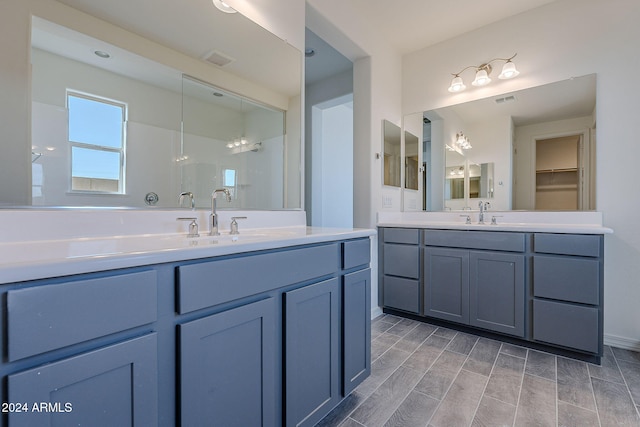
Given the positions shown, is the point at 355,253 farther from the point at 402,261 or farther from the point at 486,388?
the point at 402,261

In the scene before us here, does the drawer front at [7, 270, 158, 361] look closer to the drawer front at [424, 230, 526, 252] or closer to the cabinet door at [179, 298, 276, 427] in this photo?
the cabinet door at [179, 298, 276, 427]

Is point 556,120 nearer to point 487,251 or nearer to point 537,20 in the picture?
point 537,20

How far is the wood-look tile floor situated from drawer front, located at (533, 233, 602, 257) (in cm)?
70

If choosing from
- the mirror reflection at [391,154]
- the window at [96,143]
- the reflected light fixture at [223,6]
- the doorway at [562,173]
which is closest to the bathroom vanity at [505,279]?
the doorway at [562,173]

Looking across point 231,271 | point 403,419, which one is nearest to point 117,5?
point 231,271

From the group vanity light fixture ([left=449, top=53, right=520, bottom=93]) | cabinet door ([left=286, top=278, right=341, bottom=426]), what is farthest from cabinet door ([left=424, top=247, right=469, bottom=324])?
vanity light fixture ([left=449, top=53, right=520, bottom=93])

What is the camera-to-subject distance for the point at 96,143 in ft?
3.78

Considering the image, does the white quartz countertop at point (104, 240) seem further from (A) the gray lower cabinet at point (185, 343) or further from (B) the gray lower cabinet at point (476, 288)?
(B) the gray lower cabinet at point (476, 288)

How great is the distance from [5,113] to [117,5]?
610mm

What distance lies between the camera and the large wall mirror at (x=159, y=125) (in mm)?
1053

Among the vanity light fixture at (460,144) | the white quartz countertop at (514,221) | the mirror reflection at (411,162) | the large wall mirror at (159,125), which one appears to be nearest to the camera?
the large wall mirror at (159,125)

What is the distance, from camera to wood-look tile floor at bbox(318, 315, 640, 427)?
1349 mm

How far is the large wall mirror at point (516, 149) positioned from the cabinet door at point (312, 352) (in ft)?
6.60

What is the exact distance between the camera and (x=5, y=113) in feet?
3.17
